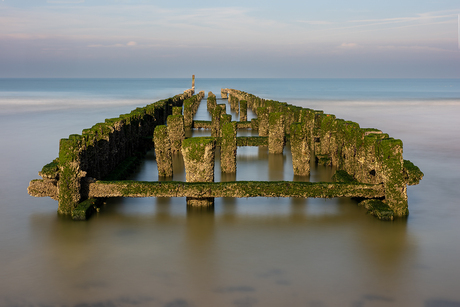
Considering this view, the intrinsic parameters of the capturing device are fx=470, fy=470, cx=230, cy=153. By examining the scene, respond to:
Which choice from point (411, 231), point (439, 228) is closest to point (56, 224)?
point (411, 231)

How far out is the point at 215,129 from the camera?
75.0ft

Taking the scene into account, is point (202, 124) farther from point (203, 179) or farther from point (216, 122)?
point (203, 179)

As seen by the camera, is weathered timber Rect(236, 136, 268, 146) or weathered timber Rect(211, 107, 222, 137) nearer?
weathered timber Rect(236, 136, 268, 146)

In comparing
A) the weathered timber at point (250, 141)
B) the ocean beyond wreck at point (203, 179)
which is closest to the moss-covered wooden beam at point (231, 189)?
the ocean beyond wreck at point (203, 179)

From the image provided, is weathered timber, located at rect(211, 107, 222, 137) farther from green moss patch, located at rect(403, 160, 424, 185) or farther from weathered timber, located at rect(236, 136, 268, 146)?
green moss patch, located at rect(403, 160, 424, 185)

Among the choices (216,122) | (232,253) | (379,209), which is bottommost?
(232,253)

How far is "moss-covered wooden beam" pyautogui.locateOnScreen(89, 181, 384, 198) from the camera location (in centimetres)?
1068

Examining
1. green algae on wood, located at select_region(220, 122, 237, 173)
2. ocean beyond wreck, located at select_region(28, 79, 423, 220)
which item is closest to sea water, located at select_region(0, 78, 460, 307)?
ocean beyond wreck, located at select_region(28, 79, 423, 220)

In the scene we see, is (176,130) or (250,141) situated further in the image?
(250,141)

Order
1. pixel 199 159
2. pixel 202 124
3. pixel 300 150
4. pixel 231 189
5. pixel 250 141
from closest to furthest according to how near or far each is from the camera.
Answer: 1. pixel 231 189
2. pixel 199 159
3. pixel 300 150
4. pixel 250 141
5. pixel 202 124

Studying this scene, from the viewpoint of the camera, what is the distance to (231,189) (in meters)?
10.7

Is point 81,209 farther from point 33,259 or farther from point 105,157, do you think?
point 105,157

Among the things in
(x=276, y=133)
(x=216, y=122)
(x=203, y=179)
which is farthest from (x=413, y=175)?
(x=216, y=122)

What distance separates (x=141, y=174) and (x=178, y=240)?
617 cm
